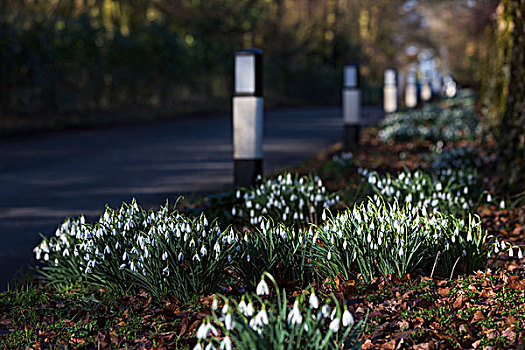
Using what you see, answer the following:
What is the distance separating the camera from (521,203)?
5820 mm

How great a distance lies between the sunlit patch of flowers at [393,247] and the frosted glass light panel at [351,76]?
7022 millimetres

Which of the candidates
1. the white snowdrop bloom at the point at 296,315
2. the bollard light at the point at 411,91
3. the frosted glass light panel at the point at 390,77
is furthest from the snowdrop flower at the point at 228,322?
the bollard light at the point at 411,91

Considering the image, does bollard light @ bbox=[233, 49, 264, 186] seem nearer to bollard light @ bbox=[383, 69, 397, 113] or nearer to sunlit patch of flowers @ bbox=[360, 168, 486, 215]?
sunlit patch of flowers @ bbox=[360, 168, 486, 215]

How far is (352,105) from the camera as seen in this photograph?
1070cm

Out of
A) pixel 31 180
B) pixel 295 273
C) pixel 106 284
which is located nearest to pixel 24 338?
pixel 106 284

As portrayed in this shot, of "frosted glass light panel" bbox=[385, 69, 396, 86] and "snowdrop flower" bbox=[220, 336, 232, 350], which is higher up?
"frosted glass light panel" bbox=[385, 69, 396, 86]

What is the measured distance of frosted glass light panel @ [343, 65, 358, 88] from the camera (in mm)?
10656

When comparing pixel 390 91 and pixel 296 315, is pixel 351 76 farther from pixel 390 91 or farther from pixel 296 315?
pixel 296 315

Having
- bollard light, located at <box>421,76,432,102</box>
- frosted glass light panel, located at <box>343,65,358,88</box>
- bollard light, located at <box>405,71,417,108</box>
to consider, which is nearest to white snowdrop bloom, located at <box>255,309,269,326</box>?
frosted glass light panel, located at <box>343,65,358,88</box>

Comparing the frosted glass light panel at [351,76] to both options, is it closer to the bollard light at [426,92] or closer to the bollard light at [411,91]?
the bollard light at [411,91]

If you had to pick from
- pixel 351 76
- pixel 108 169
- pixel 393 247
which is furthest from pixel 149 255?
pixel 351 76

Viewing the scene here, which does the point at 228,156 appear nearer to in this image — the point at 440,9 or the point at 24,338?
the point at 24,338

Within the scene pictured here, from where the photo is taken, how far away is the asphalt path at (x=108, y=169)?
20.0 feet

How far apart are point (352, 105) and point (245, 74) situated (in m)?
4.84
